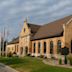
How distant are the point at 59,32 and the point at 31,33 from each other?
55.7ft

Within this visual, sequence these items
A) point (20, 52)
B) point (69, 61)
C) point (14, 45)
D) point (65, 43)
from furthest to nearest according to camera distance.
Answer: point (14, 45)
point (20, 52)
point (65, 43)
point (69, 61)

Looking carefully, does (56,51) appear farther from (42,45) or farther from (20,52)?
(20,52)

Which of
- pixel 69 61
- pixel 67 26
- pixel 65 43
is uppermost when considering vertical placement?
pixel 67 26

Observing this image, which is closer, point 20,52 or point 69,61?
point 69,61

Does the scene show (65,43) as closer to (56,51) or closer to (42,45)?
(56,51)

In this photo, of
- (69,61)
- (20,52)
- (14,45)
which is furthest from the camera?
(14,45)

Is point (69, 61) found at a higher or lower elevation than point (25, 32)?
lower

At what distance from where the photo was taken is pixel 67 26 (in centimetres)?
4791

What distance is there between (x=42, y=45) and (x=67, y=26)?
12380 mm

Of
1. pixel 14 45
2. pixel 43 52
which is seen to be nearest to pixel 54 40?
pixel 43 52

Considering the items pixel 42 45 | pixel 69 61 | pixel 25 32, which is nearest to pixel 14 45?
pixel 25 32

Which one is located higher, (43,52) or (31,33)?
(31,33)

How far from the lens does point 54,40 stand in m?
52.3

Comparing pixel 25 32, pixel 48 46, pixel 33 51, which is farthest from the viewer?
pixel 25 32
